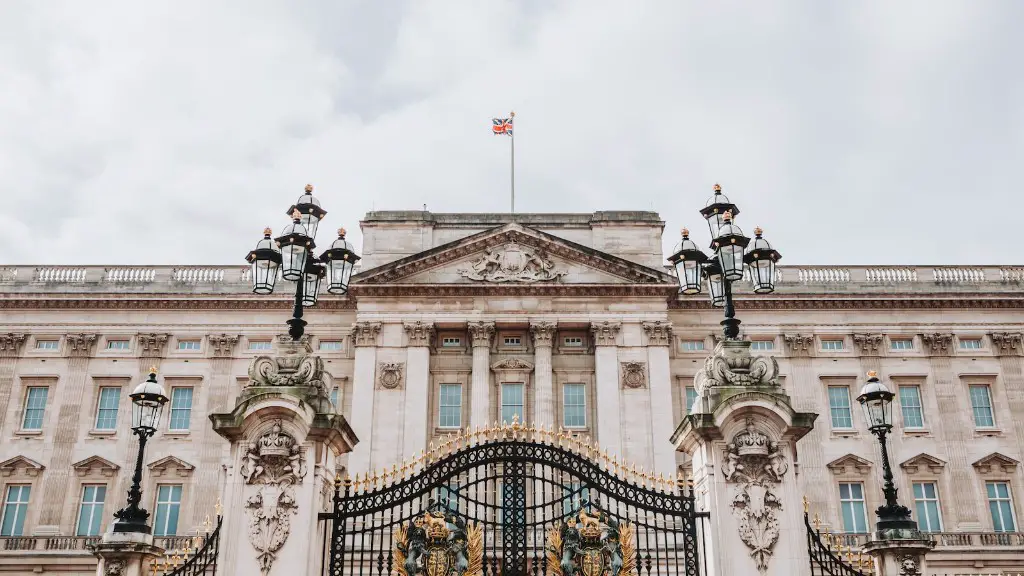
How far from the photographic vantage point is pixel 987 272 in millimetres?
42969

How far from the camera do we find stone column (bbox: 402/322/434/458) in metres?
37.5

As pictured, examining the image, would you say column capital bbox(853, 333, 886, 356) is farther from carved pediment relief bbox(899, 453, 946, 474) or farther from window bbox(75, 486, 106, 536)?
window bbox(75, 486, 106, 536)

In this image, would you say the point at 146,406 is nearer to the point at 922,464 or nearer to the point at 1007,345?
the point at 922,464

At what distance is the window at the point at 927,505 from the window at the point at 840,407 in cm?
376

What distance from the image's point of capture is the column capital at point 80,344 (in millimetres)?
41312

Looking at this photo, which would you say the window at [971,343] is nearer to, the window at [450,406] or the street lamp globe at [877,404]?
the window at [450,406]

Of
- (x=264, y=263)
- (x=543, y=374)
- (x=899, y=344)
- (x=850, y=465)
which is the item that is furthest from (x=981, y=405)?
A: (x=264, y=263)

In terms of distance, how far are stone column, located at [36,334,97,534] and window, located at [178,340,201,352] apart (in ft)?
12.7

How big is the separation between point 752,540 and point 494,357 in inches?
1115

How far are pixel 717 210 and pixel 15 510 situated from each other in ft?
117

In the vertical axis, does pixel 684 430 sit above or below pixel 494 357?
below

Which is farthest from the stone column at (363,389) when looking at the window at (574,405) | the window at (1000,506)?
the window at (1000,506)

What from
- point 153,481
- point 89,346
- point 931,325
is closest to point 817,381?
point 931,325

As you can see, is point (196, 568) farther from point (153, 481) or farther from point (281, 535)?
point (153, 481)
